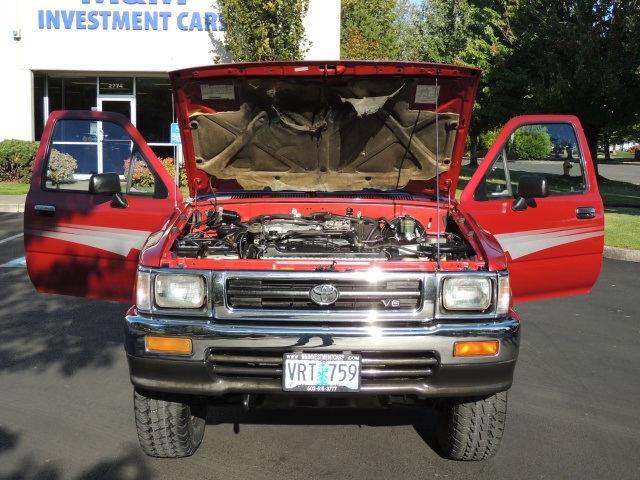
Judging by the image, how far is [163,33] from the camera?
2005 centimetres

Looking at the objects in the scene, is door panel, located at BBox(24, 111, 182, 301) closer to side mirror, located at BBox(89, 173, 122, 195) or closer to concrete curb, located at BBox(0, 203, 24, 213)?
side mirror, located at BBox(89, 173, 122, 195)

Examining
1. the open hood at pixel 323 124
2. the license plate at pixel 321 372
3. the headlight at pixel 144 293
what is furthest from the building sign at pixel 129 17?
the license plate at pixel 321 372

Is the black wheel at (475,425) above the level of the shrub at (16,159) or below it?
below

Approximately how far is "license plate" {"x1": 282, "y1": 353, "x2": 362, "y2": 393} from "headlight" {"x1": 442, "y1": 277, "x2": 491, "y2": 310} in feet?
1.74

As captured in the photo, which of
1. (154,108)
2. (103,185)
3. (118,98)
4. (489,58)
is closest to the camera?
A: (103,185)

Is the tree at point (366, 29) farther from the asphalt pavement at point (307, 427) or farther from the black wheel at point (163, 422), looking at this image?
the black wheel at point (163, 422)

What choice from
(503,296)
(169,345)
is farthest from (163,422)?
(503,296)

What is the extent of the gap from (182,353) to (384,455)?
1314 millimetres

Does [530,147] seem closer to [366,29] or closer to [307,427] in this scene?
[366,29]

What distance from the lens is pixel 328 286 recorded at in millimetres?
3537

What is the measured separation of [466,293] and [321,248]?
966mm

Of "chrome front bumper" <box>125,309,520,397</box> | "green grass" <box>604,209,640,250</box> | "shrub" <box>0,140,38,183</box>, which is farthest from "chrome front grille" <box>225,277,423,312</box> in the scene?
"shrub" <box>0,140,38,183</box>

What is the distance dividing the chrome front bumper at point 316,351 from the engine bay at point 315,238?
52 centimetres

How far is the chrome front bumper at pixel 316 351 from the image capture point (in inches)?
134
